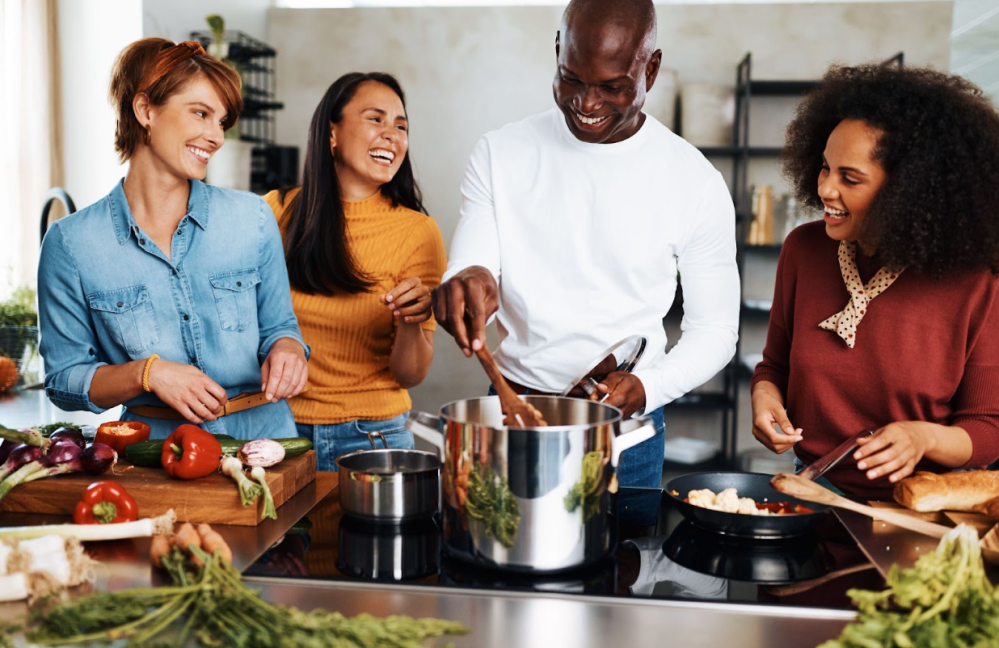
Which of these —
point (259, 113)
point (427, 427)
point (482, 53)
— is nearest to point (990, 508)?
point (427, 427)

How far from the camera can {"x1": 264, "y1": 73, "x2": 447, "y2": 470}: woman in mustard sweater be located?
7.75 ft

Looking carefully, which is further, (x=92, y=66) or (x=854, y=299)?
(x=92, y=66)

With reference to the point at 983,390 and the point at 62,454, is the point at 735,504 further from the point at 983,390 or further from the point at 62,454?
the point at 62,454

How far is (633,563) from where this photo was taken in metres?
1.28

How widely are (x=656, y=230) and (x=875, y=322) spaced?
1.61 ft

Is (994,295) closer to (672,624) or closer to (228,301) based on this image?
(672,624)

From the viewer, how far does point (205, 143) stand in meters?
1.94

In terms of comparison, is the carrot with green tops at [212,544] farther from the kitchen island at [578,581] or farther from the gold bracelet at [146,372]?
the gold bracelet at [146,372]

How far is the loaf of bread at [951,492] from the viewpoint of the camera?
1472mm

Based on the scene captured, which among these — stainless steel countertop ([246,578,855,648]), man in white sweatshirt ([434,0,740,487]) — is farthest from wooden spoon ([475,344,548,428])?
man in white sweatshirt ([434,0,740,487])

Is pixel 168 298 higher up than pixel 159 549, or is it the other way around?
pixel 168 298

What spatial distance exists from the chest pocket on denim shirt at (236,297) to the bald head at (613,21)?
89 cm

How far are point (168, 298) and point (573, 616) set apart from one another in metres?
1.20

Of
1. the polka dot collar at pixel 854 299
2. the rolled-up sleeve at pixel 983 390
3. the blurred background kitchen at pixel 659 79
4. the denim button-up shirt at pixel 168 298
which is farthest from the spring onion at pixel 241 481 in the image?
the blurred background kitchen at pixel 659 79
